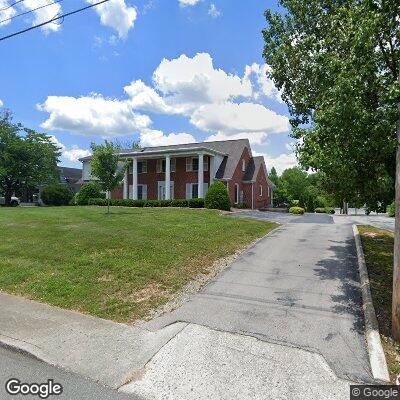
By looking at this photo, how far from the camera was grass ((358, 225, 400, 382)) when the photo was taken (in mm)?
4817

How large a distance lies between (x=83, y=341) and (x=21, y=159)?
133 feet

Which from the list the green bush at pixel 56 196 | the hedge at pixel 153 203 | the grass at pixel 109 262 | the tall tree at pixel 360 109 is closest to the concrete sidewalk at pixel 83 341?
the grass at pixel 109 262

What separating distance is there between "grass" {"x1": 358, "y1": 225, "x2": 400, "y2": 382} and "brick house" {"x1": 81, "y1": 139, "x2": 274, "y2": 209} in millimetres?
18793

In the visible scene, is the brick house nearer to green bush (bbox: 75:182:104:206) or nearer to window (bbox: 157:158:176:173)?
window (bbox: 157:158:176:173)

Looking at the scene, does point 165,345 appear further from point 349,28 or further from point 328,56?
point 349,28

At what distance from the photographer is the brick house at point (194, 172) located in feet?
102

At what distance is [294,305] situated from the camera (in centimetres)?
636

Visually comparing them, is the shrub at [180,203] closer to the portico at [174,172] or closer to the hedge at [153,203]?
the hedge at [153,203]

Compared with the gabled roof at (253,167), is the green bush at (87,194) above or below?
below

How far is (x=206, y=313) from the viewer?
6.05m

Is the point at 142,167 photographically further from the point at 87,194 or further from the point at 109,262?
the point at 109,262

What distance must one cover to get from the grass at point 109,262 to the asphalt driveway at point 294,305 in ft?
2.78

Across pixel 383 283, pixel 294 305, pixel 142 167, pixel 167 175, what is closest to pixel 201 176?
pixel 167 175

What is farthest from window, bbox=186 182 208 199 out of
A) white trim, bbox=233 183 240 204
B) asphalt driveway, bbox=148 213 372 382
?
Answer: asphalt driveway, bbox=148 213 372 382
